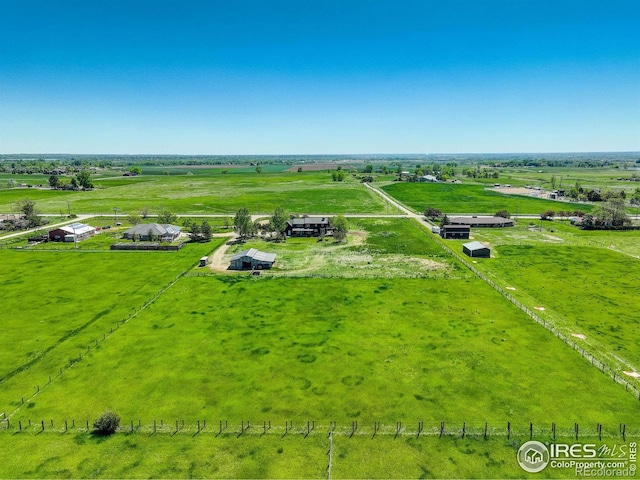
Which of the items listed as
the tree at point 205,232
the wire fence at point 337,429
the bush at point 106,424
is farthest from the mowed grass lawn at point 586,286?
the tree at point 205,232

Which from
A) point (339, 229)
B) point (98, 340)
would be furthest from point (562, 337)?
point (339, 229)

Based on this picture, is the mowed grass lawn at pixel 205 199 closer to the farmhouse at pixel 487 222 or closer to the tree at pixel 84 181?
the tree at pixel 84 181

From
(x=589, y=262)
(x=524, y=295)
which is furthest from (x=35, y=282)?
(x=589, y=262)

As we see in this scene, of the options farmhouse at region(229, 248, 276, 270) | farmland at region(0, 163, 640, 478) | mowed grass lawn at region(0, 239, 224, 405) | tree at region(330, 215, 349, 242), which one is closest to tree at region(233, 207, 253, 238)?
mowed grass lawn at region(0, 239, 224, 405)

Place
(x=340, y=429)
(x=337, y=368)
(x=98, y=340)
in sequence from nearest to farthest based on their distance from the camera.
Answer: (x=340, y=429)
(x=337, y=368)
(x=98, y=340)

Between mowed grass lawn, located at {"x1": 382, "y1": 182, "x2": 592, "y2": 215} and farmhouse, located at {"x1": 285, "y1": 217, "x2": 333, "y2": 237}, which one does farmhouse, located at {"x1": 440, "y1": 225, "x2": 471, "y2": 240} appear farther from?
mowed grass lawn, located at {"x1": 382, "y1": 182, "x2": 592, "y2": 215}

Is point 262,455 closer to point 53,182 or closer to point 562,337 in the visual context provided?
point 562,337

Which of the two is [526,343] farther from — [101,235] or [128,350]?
[101,235]

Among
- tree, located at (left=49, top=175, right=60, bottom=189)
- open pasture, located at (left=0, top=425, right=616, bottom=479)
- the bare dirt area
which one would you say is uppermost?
tree, located at (left=49, top=175, right=60, bottom=189)
